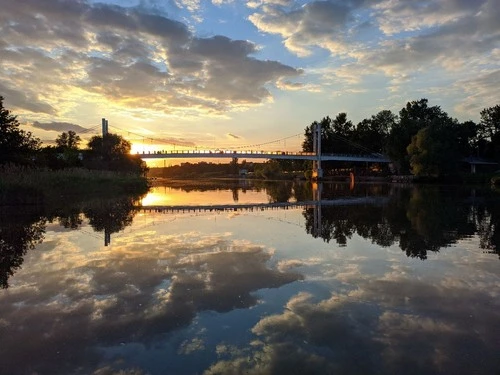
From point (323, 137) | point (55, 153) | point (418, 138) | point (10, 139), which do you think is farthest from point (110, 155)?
point (323, 137)

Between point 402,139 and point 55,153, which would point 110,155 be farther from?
point 402,139

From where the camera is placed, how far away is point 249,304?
21.4ft

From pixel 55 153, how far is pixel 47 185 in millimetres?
33055

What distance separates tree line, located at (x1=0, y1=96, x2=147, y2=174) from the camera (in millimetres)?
29500

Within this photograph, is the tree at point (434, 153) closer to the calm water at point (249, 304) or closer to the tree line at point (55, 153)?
the tree line at point (55, 153)

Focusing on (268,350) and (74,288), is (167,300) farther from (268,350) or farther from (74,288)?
(268,350)

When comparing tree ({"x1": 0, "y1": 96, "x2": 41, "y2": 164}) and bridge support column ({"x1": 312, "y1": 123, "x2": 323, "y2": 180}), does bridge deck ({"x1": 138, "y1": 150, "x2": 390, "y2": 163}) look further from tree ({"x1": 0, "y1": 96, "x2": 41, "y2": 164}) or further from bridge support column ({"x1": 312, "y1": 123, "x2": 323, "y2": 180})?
tree ({"x1": 0, "y1": 96, "x2": 41, "y2": 164})

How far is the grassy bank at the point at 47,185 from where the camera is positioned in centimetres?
2297

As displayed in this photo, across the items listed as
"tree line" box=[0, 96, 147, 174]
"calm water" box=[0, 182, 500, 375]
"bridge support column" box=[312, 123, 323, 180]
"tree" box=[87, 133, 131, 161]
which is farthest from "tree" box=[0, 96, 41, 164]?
"bridge support column" box=[312, 123, 323, 180]

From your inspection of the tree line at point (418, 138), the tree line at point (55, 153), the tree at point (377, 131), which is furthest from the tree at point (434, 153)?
the tree line at point (55, 153)

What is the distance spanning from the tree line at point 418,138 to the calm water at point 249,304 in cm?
6119

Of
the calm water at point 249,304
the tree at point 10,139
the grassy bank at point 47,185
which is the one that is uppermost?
the tree at point 10,139

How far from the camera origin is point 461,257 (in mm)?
10266

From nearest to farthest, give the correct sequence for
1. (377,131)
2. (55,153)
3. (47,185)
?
1. (47,185)
2. (55,153)
3. (377,131)
